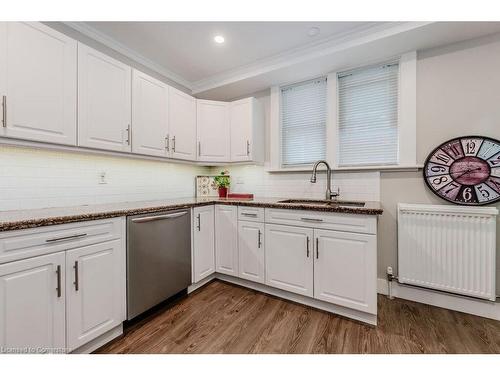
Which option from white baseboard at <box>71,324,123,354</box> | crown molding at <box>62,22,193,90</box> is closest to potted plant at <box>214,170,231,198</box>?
crown molding at <box>62,22,193,90</box>

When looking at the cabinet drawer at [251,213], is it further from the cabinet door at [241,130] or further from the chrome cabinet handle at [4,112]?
the chrome cabinet handle at [4,112]

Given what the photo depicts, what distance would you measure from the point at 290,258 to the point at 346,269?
0.47m

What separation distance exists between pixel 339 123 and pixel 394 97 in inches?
21.3

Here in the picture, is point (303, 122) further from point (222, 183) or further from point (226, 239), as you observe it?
point (226, 239)

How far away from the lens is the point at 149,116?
2158 millimetres

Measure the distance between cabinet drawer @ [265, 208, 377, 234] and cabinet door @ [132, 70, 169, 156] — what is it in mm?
1288

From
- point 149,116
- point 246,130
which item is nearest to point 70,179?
point 149,116

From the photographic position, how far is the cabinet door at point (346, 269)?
1.66 m

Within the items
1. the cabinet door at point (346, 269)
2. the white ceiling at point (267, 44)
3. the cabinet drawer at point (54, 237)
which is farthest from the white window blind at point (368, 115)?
the cabinet drawer at point (54, 237)

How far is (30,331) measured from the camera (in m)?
1.16

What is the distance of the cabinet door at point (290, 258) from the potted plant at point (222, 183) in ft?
3.20

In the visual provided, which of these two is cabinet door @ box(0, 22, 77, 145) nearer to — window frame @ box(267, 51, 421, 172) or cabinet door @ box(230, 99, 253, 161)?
cabinet door @ box(230, 99, 253, 161)

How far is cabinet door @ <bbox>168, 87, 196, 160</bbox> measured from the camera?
2412 mm

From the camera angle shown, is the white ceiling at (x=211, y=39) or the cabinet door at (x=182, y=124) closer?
the white ceiling at (x=211, y=39)
